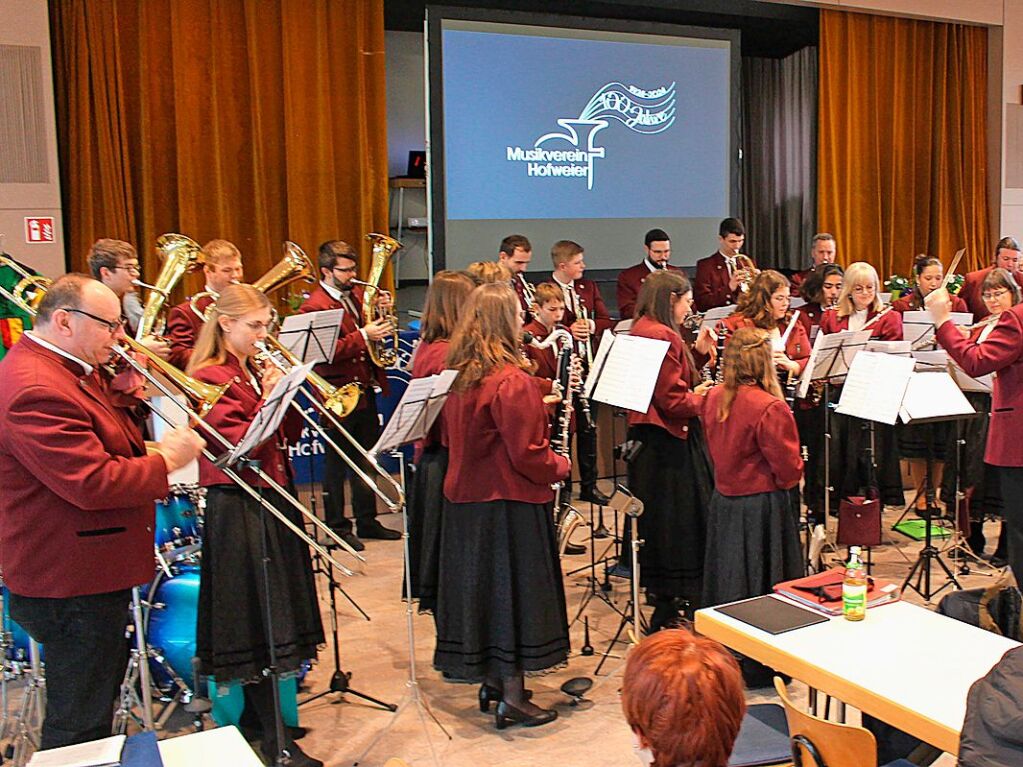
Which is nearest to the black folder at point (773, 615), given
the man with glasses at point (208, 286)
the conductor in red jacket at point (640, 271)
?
the man with glasses at point (208, 286)

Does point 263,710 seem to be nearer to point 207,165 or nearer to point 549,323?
point 549,323

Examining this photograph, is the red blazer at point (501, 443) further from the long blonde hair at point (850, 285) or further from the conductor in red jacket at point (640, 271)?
the conductor in red jacket at point (640, 271)

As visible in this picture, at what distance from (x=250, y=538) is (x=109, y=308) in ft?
3.20

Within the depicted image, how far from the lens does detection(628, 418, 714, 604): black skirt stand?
15.2 feet

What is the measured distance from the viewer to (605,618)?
5023mm

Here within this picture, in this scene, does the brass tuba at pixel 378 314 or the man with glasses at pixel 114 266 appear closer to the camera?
the man with glasses at pixel 114 266

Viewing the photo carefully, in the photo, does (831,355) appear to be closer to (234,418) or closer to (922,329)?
(922,329)

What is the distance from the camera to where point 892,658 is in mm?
2615

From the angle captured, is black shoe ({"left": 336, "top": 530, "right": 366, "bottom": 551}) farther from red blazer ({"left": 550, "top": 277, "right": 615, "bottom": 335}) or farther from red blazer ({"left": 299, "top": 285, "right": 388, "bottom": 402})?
red blazer ({"left": 550, "top": 277, "right": 615, "bottom": 335})

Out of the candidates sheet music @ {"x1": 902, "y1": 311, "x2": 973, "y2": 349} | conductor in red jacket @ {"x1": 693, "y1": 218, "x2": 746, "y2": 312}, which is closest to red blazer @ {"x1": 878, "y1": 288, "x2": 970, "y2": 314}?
sheet music @ {"x1": 902, "y1": 311, "x2": 973, "y2": 349}

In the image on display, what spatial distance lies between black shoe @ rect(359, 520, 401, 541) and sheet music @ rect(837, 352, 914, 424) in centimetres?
295

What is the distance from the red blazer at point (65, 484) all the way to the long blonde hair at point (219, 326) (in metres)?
0.52

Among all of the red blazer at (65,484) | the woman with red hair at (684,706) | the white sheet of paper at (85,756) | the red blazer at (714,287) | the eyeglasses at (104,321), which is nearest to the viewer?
the woman with red hair at (684,706)

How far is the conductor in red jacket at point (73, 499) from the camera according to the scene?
2.69m
